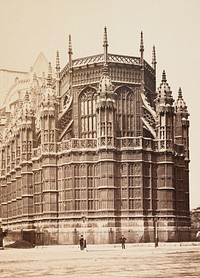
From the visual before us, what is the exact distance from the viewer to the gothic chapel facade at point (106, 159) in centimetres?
4262

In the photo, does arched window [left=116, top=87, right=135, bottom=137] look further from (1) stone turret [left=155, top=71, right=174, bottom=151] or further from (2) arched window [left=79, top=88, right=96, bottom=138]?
(1) stone turret [left=155, top=71, right=174, bottom=151]

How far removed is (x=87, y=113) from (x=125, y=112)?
3.01 m

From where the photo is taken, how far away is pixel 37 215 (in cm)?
4725

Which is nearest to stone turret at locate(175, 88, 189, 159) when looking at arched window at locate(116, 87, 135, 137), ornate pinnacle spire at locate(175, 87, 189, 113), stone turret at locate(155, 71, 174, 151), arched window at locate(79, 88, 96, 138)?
ornate pinnacle spire at locate(175, 87, 189, 113)

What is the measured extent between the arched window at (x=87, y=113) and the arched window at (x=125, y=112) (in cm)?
199

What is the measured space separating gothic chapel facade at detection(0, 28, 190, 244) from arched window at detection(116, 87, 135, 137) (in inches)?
3.1

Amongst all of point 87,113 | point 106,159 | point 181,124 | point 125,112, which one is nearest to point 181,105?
point 181,124

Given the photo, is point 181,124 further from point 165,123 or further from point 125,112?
point 165,123

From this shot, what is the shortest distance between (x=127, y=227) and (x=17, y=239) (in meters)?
9.86

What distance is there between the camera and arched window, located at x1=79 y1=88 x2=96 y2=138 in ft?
158

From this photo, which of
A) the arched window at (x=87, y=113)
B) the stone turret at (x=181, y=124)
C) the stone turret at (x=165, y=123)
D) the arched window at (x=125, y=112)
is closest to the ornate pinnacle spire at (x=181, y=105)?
the stone turret at (x=181, y=124)

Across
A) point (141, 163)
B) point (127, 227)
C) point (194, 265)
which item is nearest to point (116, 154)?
point (141, 163)

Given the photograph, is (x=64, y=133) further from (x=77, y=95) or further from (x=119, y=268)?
(x=119, y=268)

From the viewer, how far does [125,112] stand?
48.2 metres
